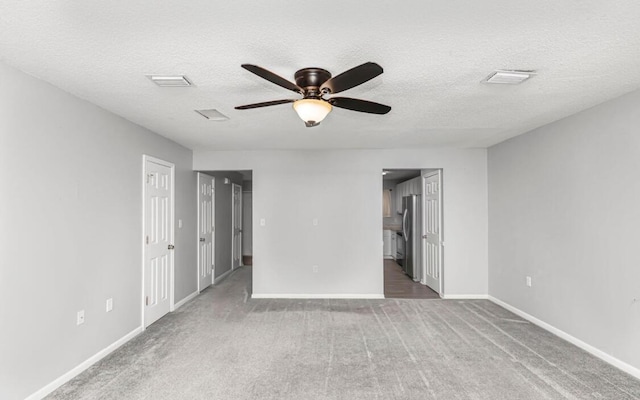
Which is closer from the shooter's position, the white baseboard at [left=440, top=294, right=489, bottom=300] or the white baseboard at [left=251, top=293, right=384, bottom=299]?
the white baseboard at [left=440, top=294, right=489, bottom=300]

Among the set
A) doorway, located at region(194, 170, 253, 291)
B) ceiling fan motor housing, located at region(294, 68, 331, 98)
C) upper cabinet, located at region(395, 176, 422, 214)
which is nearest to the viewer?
ceiling fan motor housing, located at region(294, 68, 331, 98)

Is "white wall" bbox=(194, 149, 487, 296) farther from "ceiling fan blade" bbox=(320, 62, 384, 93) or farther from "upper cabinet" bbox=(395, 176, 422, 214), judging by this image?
"ceiling fan blade" bbox=(320, 62, 384, 93)

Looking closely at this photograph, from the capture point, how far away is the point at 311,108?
2.10 meters

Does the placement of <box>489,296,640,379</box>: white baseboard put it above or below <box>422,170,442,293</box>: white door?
below

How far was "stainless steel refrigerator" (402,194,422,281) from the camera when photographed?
6492mm

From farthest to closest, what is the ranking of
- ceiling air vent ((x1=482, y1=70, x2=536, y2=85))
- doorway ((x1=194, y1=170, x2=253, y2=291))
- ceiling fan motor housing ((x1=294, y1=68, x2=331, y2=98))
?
doorway ((x1=194, y1=170, x2=253, y2=291)), ceiling air vent ((x1=482, y1=70, x2=536, y2=85)), ceiling fan motor housing ((x1=294, y1=68, x2=331, y2=98))

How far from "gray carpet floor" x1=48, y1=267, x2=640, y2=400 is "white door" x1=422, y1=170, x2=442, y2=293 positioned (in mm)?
1141

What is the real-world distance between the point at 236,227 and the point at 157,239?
3735 millimetres

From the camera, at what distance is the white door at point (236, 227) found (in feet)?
25.2

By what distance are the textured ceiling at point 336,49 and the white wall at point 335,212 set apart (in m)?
2.03

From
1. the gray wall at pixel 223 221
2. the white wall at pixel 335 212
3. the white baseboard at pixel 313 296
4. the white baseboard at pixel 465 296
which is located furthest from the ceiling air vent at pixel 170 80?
the white baseboard at pixel 465 296

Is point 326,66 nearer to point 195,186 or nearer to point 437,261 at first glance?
point 195,186

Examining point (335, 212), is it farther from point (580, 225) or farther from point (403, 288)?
point (580, 225)

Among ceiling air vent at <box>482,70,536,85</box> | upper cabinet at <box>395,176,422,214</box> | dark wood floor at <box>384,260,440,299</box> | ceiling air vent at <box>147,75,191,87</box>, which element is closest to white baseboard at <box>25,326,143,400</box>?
ceiling air vent at <box>147,75,191,87</box>
